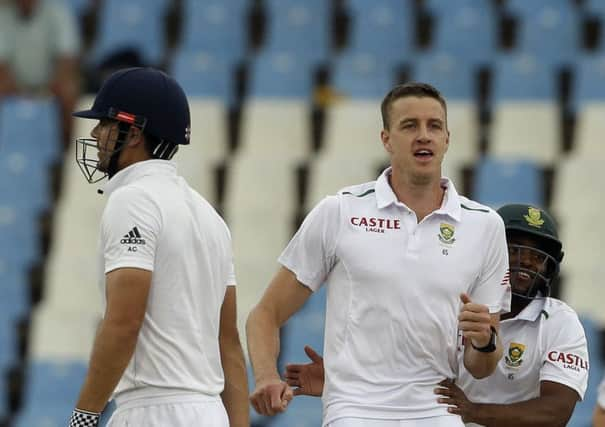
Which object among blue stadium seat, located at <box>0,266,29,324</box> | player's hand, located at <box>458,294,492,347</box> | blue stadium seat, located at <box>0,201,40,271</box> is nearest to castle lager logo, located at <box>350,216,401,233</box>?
player's hand, located at <box>458,294,492,347</box>

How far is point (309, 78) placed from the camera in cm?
1187

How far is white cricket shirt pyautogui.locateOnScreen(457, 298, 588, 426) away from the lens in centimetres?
600

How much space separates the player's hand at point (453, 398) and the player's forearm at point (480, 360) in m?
0.10

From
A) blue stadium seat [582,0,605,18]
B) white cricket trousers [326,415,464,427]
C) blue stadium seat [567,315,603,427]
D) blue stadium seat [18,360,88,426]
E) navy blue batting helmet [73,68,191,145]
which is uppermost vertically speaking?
blue stadium seat [582,0,605,18]

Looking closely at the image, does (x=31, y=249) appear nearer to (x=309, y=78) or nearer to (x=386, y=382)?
(x=309, y=78)

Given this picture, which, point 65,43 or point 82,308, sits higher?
point 65,43

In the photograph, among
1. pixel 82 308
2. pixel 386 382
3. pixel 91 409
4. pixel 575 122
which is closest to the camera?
pixel 91 409

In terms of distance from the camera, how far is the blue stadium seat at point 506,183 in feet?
34.0

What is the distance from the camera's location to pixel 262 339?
558cm

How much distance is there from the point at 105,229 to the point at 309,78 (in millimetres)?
6999

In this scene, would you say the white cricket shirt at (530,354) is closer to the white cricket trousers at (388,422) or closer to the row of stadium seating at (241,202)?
the white cricket trousers at (388,422)

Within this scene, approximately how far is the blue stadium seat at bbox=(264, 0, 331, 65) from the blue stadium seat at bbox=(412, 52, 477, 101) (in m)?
1.00

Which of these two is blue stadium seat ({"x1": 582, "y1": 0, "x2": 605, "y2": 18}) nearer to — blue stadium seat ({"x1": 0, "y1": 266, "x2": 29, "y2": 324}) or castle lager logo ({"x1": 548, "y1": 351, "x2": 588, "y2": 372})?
blue stadium seat ({"x1": 0, "y1": 266, "x2": 29, "y2": 324})

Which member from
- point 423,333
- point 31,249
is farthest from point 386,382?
point 31,249
